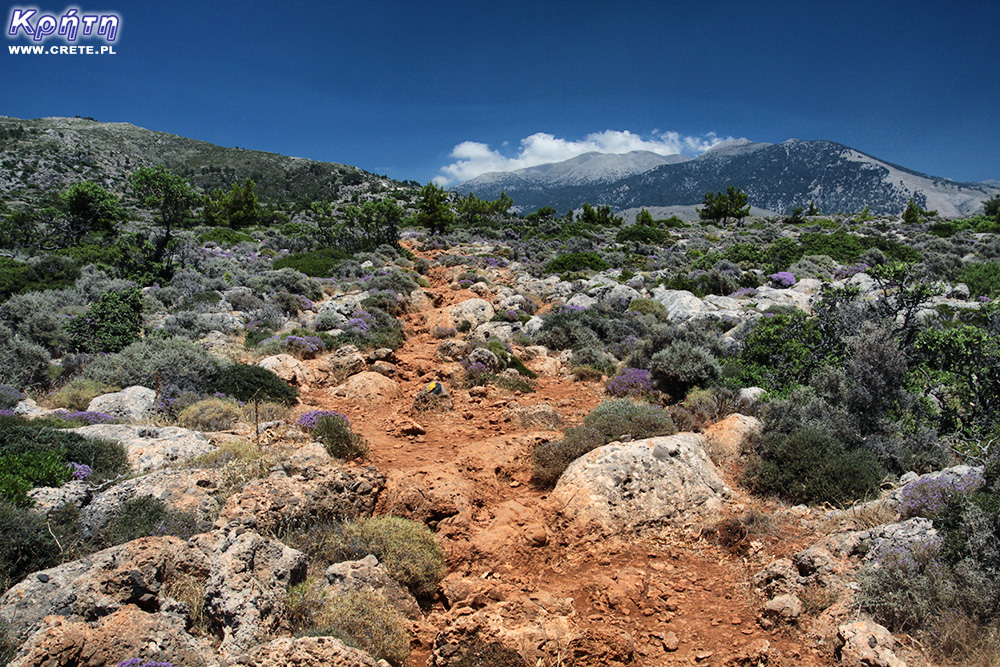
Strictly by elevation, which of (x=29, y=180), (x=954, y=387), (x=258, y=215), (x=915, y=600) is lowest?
(x=915, y=600)

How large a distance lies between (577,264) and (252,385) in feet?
61.9

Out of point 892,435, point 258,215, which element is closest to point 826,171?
point 258,215

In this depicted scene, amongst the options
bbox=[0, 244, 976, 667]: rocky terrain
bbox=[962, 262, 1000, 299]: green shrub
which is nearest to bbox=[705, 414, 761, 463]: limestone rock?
bbox=[0, 244, 976, 667]: rocky terrain

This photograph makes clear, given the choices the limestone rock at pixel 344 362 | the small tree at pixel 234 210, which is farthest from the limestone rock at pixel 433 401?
the small tree at pixel 234 210

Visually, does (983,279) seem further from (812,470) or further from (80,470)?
(80,470)

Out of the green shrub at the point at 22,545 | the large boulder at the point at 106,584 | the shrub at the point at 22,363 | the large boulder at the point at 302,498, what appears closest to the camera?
the large boulder at the point at 106,584

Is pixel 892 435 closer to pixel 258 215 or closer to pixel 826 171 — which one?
pixel 258 215

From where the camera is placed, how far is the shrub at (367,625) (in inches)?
141

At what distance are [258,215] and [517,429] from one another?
44520 mm

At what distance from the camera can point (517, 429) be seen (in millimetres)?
8438

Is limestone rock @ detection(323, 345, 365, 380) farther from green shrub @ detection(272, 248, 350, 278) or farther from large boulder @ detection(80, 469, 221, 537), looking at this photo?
green shrub @ detection(272, 248, 350, 278)

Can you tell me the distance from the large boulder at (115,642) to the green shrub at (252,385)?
18.5ft

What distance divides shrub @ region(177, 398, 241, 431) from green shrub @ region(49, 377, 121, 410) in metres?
1.69

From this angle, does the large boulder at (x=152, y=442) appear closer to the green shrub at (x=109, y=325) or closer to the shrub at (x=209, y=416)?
the shrub at (x=209, y=416)
